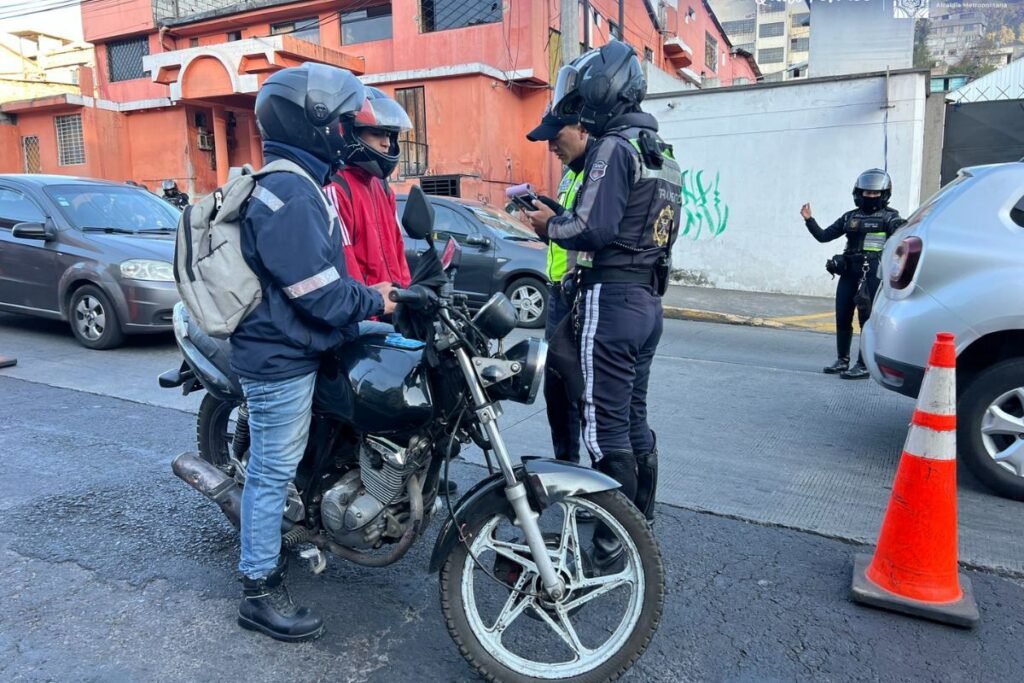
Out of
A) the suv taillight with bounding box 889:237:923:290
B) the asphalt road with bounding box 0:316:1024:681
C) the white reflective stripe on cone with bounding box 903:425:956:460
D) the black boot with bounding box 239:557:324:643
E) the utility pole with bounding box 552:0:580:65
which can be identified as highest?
the utility pole with bounding box 552:0:580:65

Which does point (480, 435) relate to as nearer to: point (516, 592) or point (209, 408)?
point (516, 592)

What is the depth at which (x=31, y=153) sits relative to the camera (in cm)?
2564

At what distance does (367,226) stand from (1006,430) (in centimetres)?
336

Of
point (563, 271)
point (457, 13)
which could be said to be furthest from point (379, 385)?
point (457, 13)

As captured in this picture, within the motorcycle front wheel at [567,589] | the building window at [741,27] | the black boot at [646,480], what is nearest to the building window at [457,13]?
the black boot at [646,480]

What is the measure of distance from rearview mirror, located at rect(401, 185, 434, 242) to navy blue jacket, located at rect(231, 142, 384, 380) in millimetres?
305

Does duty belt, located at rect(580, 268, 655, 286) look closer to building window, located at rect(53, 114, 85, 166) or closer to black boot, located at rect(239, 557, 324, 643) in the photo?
black boot, located at rect(239, 557, 324, 643)

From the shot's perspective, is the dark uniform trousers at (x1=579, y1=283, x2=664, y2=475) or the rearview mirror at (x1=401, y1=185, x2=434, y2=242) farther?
the dark uniform trousers at (x1=579, y1=283, x2=664, y2=475)

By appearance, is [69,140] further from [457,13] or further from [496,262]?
[496,262]

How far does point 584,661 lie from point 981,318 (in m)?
2.94

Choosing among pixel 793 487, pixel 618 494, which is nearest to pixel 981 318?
pixel 793 487

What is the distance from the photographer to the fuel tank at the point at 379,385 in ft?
7.97

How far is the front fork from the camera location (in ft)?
7.55

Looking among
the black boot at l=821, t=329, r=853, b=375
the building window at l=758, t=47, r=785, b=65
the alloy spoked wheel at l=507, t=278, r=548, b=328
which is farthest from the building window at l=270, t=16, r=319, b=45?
the building window at l=758, t=47, r=785, b=65
